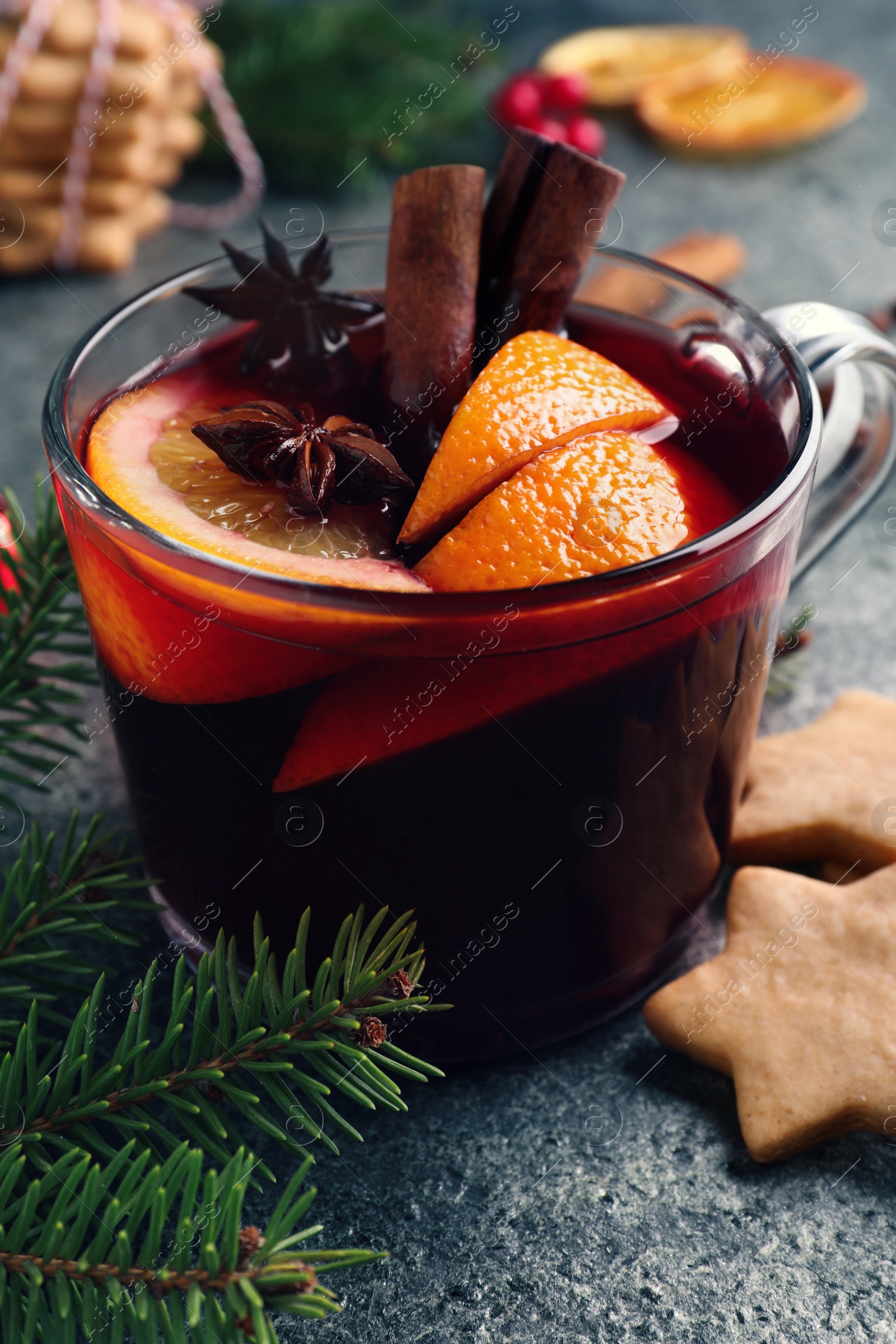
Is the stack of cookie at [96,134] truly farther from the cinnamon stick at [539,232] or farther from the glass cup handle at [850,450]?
the glass cup handle at [850,450]

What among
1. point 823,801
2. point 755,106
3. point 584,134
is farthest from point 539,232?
point 755,106

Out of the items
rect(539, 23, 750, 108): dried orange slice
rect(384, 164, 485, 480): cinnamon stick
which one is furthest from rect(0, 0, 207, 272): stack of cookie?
rect(384, 164, 485, 480): cinnamon stick

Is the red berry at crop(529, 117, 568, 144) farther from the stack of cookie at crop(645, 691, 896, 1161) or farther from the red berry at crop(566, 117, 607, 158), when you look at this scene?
the stack of cookie at crop(645, 691, 896, 1161)

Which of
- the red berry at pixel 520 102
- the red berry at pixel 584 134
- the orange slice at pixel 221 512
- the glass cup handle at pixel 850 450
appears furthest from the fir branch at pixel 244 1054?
the red berry at pixel 520 102

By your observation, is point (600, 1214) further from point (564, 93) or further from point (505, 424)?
point (564, 93)

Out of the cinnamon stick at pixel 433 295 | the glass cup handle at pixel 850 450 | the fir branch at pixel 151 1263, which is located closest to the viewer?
the fir branch at pixel 151 1263

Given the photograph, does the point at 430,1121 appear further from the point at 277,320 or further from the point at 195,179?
the point at 195,179
